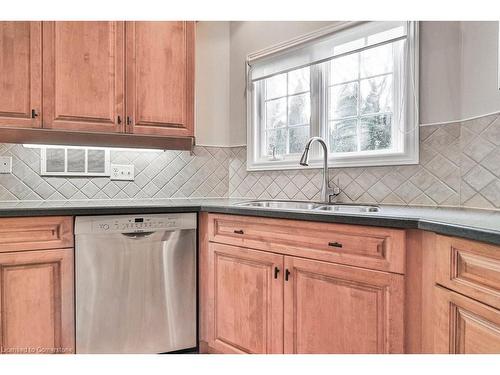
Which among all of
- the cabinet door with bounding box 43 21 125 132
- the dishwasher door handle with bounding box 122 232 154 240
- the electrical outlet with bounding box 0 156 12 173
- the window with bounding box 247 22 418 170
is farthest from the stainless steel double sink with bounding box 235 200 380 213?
the electrical outlet with bounding box 0 156 12 173

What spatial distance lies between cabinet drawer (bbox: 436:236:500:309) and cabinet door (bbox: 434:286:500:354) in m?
0.03

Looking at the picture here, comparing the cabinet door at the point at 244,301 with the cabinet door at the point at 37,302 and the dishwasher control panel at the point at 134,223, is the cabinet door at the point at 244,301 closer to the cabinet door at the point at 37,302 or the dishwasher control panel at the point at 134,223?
the dishwasher control panel at the point at 134,223

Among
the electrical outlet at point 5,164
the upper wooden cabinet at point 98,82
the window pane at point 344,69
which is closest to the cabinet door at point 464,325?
the window pane at point 344,69

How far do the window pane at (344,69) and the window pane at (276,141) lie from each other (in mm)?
503

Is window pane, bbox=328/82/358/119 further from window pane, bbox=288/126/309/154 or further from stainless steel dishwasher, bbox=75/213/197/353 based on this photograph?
stainless steel dishwasher, bbox=75/213/197/353

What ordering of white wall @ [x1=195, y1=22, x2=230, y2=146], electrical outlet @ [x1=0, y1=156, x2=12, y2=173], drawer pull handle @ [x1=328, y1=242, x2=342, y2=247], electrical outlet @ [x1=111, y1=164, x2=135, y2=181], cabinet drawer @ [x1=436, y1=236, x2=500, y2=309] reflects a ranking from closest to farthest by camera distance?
cabinet drawer @ [x1=436, y1=236, x2=500, y2=309] < drawer pull handle @ [x1=328, y1=242, x2=342, y2=247] < electrical outlet @ [x1=0, y1=156, x2=12, y2=173] < electrical outlet @ [x1=111, y1=164, x2=135, y2=181] < white wall @ [x1=195, y1=22, x2=230, y2=146]

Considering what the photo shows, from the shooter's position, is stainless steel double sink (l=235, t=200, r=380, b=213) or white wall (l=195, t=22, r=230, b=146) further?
white wall (l=195, t=22, r=230, b=146)

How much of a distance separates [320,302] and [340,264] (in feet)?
0.64

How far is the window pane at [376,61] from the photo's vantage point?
213 cm

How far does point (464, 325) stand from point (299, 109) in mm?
1762

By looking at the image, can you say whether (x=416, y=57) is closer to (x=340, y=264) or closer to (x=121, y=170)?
(x=340, y=264)

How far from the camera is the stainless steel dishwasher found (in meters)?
1.90

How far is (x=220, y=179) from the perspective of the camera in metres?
2.92

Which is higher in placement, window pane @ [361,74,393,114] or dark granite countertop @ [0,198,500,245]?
window pane @ [361,74,393,114]
